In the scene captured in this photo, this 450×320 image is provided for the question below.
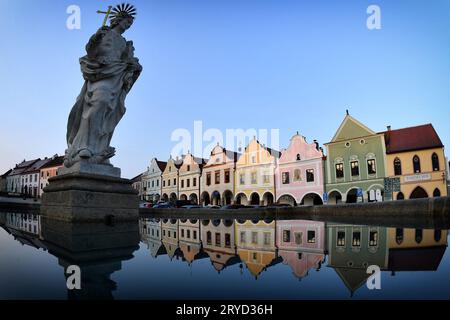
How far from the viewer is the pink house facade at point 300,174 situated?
115 ft

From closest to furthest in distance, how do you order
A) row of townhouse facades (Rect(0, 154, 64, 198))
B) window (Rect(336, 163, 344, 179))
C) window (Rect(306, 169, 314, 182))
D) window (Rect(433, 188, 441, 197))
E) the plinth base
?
the plinth base
window (Rect(433, 188, 441, 197))
window (Rect(336, 163, 344, 179))
window (Rect(306, 169, 314, 182))
row of townhouse facades (Rect(0, 154, 64, 198))

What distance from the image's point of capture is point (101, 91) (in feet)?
19.8

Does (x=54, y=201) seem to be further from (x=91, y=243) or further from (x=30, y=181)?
(x=30, y=181)

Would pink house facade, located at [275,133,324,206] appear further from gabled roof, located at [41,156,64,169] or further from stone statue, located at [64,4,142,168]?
gabled roof, located at [41,156,64,169]

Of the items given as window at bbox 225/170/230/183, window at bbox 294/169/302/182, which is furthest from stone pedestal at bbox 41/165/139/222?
window at bbox 225/170/230/183

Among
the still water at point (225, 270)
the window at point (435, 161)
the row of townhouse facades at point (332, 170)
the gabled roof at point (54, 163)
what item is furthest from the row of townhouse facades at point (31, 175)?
the still water at point (225, 270)

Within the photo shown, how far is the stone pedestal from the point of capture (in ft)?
17.0

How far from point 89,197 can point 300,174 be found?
32.6m

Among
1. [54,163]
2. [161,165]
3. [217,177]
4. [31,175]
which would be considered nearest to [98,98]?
[217,177]

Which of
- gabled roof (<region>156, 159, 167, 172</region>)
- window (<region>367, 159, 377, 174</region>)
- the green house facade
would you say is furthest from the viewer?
gabled roof (<region>156, 159, 167, 172</region>)

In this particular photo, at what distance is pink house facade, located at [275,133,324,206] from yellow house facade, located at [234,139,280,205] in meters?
1.21

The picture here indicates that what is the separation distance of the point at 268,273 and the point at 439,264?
3.93 ft

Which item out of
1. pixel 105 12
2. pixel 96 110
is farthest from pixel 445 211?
pixel 105 12

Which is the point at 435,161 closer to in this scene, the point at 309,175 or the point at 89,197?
the point at 309,175
